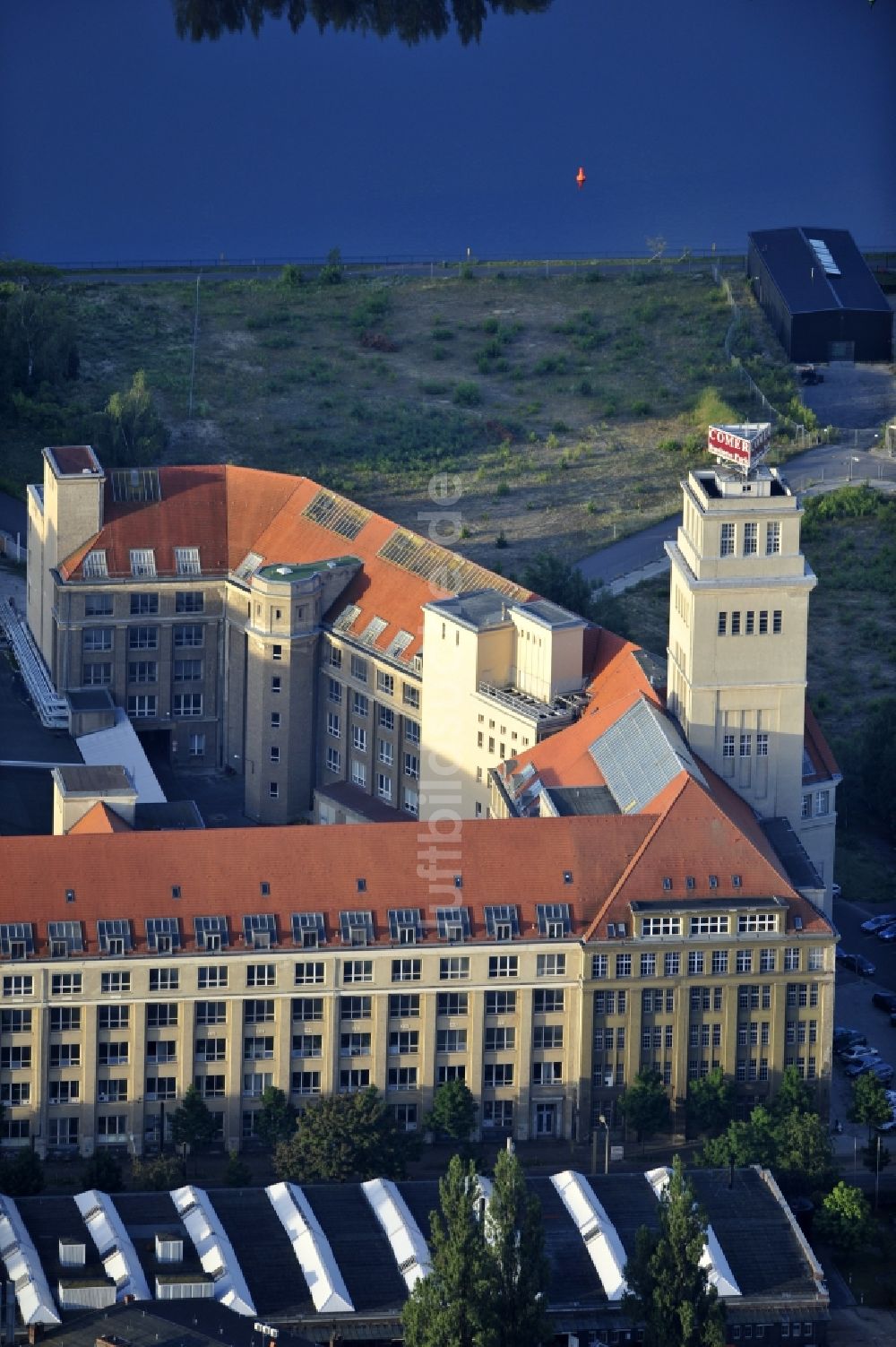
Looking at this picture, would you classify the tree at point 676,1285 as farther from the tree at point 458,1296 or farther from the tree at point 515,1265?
the tree at point 458,1296

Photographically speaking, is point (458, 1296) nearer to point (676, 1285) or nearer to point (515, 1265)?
point (515, 1265)

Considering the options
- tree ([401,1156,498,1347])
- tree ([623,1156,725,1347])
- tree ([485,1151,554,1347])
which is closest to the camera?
tree ([401,1156,498,1347])

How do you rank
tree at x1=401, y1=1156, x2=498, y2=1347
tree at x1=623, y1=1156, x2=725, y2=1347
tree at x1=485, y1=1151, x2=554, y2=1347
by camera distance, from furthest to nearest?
tree at x1=623, y1=1156, x2=725, y2=1347 → tree at x1=485, y1=1151, x2=554, y2=1347 → tree at x1=401, y1=1156, x2=498, y2=1347

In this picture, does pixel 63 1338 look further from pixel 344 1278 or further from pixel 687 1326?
pixel 687 1326

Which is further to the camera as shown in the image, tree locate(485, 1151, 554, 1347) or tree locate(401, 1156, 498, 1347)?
tree locate(485, 1151, 554, 1347)

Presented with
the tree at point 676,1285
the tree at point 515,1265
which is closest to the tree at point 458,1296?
the tree at point 515,1265

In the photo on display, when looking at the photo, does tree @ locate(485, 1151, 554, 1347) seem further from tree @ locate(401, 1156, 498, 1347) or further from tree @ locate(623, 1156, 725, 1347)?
tree @ locate(623, 1156, 725, 1347)

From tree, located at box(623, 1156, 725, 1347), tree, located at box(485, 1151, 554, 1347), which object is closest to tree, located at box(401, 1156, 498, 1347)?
→ tree, located at box(485, 1151, 554, 1347)

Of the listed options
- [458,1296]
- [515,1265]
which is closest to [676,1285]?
[515,1265]
